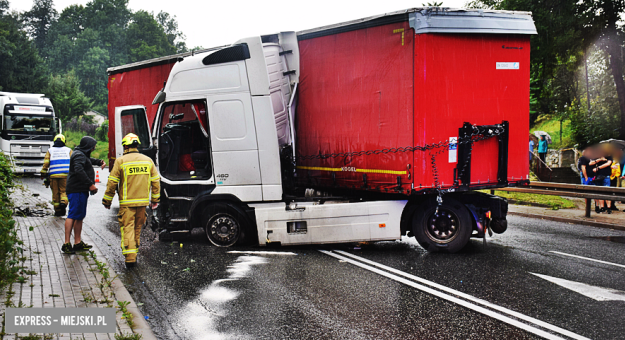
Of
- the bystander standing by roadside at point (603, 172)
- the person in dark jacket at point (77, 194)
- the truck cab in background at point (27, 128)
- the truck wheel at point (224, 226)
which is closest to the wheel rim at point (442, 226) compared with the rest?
the truck wheel at point (224, 226)

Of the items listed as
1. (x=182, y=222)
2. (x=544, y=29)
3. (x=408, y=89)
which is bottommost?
(x=182, y=222)

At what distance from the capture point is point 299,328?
4609mm

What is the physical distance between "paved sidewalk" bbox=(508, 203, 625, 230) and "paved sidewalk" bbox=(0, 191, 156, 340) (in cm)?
954

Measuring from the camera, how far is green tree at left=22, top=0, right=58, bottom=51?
10456 cm

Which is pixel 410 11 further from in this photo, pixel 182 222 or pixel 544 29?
pixel 544 29

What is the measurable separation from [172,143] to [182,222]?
51.3 inches

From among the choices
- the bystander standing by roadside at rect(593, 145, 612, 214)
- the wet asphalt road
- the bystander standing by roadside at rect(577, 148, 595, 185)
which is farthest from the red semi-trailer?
the bystander standing by roadside at rect(577, 148, 595, 185)

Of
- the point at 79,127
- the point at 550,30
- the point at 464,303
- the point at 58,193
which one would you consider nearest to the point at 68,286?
the point at 464,303

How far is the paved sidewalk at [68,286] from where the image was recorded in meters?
4.56

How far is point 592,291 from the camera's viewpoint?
569 centimetres

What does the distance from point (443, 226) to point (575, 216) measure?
5.73 meters

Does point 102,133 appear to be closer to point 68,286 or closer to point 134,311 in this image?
point 68,286

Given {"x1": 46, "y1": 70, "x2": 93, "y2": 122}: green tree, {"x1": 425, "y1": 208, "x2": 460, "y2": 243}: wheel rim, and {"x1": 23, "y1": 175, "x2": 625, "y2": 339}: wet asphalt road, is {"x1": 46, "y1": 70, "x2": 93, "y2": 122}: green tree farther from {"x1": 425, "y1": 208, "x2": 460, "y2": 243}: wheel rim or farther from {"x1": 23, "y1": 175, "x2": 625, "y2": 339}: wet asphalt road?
{"x1": 425, "y1": 208, "x2": 460, "y2": 243}: wheel rim

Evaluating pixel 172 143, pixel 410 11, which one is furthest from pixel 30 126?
pixel 410 11
